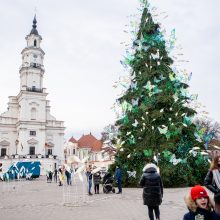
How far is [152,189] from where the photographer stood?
26.0 feet

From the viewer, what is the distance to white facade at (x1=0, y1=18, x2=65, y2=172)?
6975cm

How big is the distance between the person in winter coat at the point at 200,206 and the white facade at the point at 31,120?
65242mm

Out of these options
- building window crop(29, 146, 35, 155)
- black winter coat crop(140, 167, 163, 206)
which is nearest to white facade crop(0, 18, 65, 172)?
building window crop(29, 146, 35, 155)

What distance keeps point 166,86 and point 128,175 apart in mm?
6298

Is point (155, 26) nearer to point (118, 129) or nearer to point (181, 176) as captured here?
point (118, 129)

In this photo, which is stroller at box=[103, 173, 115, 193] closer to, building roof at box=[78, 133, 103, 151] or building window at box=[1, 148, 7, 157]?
building window at box=[1, 148, 7, 157]

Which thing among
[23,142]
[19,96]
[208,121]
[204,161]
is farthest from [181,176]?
[19,96]

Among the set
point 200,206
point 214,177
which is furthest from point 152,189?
point 200,206

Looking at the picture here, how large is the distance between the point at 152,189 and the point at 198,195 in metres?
4.10

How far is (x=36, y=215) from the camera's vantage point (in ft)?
34.6

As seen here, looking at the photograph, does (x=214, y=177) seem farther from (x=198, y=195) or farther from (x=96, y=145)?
(x=96, y=145)

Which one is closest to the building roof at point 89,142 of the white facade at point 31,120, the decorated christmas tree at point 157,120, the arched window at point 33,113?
the white facade at point 31,120

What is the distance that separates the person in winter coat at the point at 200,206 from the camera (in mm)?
3877

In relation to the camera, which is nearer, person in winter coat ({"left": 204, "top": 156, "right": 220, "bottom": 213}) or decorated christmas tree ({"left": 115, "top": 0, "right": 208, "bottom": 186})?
person in winter coat ({"left": 204, "top": 156, "right": 220, "bottom": 213})
